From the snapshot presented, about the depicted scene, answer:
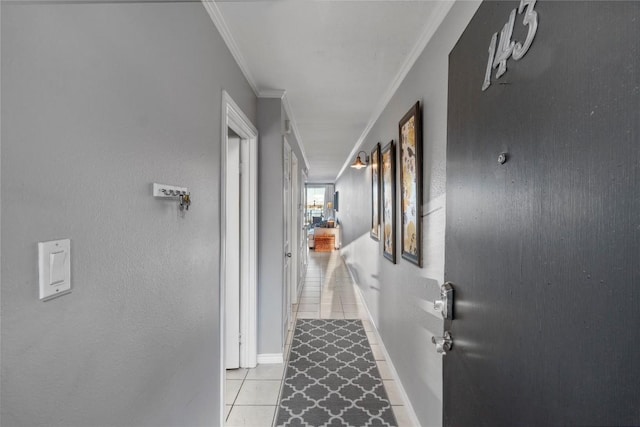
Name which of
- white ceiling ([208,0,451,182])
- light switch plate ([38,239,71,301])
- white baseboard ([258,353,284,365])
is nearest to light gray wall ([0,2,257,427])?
light switch plate ([38,239,71,301])

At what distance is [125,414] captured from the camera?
940 mm

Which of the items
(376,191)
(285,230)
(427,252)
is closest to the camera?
(427,252)

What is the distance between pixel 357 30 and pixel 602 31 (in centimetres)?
154

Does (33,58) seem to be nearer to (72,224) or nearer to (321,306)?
(72,224)

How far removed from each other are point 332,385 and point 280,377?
0.44 metres

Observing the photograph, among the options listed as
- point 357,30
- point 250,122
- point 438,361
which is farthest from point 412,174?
point 250,122

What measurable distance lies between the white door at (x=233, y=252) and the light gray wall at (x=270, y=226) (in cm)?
21

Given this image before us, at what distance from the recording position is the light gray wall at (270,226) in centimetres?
278

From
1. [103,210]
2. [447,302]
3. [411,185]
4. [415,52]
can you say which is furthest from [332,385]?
[415,52]

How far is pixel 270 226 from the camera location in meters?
2.83

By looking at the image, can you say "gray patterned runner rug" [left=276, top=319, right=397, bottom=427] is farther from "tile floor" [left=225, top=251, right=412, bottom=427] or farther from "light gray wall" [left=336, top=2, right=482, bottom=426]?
"light gray wall" [left=336, top=2, right=482, bottom=426]

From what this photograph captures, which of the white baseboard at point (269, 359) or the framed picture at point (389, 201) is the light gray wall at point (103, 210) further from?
the framed picture at point (389, 201)

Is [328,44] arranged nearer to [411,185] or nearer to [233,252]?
[411,185]

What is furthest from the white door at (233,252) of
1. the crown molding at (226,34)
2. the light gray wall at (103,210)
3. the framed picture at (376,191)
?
the framed picture at (376,191)
